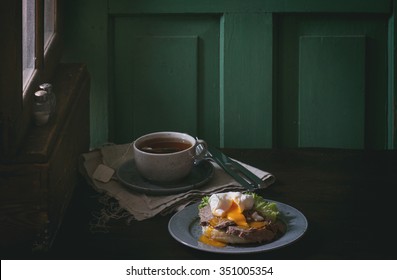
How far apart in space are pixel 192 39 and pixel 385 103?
2.14 feet

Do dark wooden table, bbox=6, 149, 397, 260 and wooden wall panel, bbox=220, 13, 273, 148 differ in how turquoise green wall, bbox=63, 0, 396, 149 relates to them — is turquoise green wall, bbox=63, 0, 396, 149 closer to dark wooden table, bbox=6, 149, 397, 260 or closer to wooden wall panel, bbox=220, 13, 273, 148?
wooden wall panel, bbox=220, 13, 273, 148

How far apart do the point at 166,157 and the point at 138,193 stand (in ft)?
0.32

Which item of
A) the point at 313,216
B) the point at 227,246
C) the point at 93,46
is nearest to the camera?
the point at 227,246

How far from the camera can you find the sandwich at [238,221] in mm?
1216

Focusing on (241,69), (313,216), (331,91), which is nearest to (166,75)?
(241,69)

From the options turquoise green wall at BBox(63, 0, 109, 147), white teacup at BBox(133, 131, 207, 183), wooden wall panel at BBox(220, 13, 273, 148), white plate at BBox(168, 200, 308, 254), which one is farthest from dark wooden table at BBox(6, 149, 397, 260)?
turquoise green wall at BBox(63, 0, 109, 147)

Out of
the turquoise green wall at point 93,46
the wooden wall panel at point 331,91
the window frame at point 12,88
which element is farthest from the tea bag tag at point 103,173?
the wooden wall panel at point 331,91

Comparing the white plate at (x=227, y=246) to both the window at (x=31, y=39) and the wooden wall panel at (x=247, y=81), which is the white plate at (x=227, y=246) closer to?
the window at (x=31, y=39)

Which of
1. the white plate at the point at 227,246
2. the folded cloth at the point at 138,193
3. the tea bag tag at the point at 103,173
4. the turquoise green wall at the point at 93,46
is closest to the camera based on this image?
the white plate at the point at 227,246

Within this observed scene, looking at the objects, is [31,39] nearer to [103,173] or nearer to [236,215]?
[103,173]

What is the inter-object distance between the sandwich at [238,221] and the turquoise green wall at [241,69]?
3.29 feet

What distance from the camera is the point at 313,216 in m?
1.38

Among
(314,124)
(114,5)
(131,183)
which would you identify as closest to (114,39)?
(114,5)

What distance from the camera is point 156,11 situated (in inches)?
86.5
